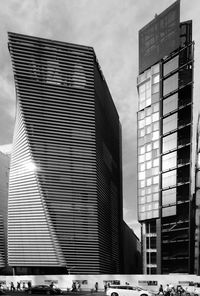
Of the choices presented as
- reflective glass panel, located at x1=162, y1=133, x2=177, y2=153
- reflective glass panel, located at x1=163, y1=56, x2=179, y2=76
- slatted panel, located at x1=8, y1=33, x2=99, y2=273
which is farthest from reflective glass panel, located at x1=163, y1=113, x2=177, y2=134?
slatted panel, located at x1=8, y1=33, x2=99, y2=273

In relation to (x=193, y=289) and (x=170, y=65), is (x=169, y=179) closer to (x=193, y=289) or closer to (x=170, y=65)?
(x=170, y=65)

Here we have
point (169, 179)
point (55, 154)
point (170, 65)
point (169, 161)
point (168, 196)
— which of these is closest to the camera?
point (168, 196)

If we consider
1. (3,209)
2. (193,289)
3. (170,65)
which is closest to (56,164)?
(170,65)

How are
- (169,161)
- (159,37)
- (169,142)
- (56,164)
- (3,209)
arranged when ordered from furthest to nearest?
(3,209) < (159,37) < (56,164) < (169,142) < (169,161)

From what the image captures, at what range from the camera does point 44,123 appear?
406 ft

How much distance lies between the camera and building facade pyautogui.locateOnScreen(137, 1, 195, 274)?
11281 cm

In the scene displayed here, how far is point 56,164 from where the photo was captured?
122 meters

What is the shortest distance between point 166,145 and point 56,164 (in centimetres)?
3564

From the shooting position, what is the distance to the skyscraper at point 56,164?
116m

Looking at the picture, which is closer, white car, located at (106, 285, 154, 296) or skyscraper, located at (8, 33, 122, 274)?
white car, located at (106, 285, 154, 296)

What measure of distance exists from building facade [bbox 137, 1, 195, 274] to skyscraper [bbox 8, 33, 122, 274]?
16.6 m

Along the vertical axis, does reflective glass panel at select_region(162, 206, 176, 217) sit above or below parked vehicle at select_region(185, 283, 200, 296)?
above

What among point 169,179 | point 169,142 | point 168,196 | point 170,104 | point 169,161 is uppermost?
point 170,104

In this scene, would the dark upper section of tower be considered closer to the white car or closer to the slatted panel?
the slatted panel
